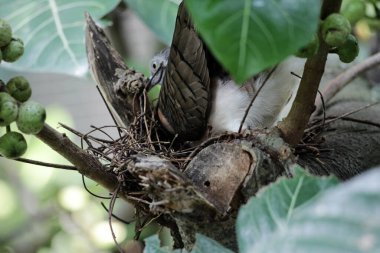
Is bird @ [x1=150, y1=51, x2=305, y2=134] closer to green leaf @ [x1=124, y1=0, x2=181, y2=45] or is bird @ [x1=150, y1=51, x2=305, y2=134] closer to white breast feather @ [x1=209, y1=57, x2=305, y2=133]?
white breast feather @ [x1=209, y1=57, x2=305, y2=133]

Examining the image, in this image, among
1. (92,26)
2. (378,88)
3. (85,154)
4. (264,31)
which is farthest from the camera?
(378,88)

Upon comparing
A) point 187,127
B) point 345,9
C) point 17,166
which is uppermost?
point 345,9

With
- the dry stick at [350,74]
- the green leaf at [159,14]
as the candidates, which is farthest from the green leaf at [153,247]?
the green leaf at [159,14]

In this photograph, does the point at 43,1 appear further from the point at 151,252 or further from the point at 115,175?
the point at 151,252

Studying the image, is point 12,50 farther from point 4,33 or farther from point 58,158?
point 58,158

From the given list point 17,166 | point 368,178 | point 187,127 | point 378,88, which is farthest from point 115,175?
point 17,166

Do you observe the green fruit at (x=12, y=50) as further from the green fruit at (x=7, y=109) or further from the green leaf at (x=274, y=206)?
the green leaf at (x=274, y=206)

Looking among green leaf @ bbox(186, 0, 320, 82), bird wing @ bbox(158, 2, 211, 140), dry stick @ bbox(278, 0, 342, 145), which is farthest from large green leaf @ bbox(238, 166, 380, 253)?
bird wing @ bbox(158, 2, 211, 140)

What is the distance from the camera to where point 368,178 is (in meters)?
0.34

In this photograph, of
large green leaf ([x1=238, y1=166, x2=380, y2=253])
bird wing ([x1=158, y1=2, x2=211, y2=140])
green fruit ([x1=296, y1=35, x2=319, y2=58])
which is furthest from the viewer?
bird wing ([x1=158, y1=2, x2=211, y2=140])

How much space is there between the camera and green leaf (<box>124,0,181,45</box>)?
1.20 metres

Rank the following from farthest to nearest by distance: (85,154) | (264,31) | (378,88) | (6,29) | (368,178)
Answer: (378,88), (85,154), (6,29), (264,31), (368,178)

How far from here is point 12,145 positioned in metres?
0.61

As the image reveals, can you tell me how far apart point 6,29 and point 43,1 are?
0.60m
